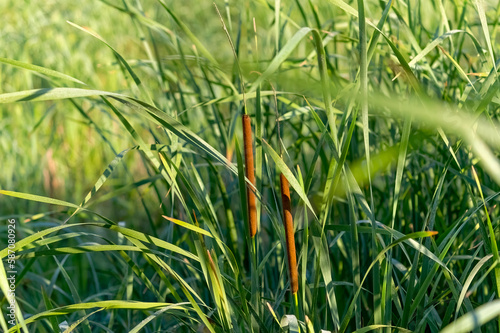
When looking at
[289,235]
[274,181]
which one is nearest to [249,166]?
[289,235]

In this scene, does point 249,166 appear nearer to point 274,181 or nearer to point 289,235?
point 289,235

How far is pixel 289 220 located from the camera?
0.63 m

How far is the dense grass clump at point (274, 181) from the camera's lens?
0.65 metres

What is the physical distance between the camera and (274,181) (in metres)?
1.15

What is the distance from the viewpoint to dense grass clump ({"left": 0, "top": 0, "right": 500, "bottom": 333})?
65cm

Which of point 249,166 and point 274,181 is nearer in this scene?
point 249,166

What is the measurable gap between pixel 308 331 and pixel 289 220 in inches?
6.7

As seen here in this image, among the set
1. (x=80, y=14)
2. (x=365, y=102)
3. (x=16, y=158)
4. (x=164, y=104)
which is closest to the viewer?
(x=365, y=102)

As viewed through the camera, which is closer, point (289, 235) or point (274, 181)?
point (289, 235)

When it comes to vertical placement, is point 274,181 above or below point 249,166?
below

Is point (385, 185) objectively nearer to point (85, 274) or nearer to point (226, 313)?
point (226, 313)

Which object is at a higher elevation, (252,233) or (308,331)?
(252,233)

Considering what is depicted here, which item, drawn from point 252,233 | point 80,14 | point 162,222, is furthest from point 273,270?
point 80,14

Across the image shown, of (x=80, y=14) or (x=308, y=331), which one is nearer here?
(x=308, y=331)
